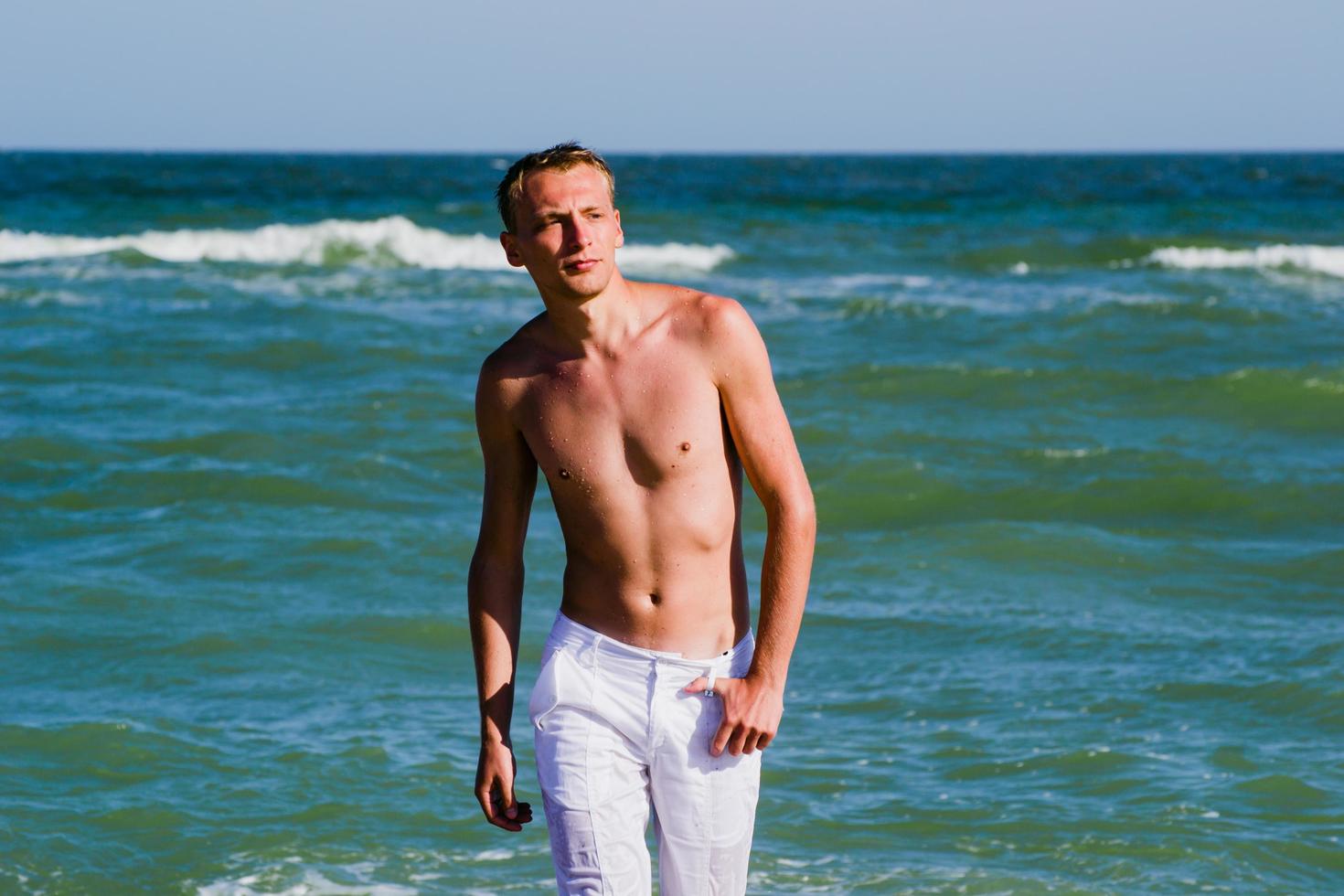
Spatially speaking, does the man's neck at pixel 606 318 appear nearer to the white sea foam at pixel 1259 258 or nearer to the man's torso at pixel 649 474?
the man's torso at pixel 649 474

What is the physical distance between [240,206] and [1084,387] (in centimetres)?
2718

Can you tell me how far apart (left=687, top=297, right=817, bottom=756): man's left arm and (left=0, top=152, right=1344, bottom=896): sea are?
77.0 inches

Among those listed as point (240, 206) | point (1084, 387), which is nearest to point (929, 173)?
point (240, 206)

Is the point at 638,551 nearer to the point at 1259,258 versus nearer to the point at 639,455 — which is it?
the point at 639,455

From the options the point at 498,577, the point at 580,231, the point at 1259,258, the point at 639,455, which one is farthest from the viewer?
the point at 1259,258

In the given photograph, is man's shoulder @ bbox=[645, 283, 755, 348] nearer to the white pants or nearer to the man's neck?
the man's neck

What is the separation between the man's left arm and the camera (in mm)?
2873

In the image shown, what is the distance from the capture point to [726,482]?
2.99 meters

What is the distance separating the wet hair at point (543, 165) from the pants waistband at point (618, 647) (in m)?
0.76

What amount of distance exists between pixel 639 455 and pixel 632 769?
0.58m

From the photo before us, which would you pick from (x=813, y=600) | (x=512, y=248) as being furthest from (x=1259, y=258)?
(x=512, y=248)

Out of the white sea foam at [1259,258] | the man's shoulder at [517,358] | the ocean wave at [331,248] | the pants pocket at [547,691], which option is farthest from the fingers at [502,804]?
the white sea foam at [1259,258]

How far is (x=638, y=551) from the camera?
117 inches

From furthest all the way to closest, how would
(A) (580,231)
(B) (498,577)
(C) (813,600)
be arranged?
(C) (813,600) < (B) (498,577) < (A) (580,231)
